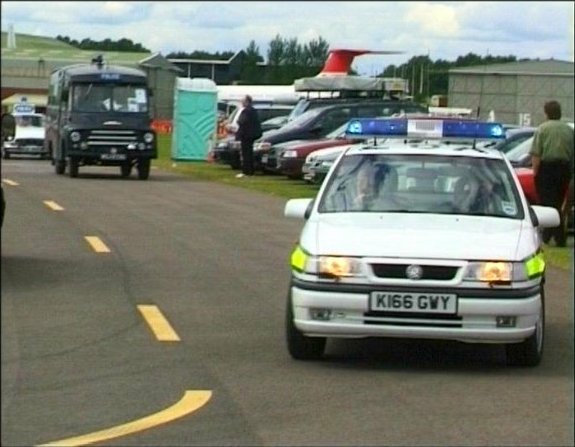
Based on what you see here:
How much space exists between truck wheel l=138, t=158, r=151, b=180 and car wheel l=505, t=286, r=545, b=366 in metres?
22.0

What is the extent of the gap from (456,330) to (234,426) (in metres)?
2.06

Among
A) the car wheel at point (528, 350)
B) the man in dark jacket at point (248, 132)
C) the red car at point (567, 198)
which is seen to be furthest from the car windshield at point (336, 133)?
the car wheel at point (528, 350)

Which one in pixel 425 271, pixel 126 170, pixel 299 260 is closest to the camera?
pixel 425 271

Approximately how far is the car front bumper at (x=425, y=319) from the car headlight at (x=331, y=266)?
113 mm

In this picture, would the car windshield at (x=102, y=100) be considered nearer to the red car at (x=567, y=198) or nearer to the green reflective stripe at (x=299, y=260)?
the green reflective stripe at (x=299, y=260)

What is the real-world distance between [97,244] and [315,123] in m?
16.5

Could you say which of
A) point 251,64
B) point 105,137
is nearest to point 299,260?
point 251,64

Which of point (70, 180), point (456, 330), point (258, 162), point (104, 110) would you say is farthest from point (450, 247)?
point (258, 162)

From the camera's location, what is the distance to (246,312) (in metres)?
12.0

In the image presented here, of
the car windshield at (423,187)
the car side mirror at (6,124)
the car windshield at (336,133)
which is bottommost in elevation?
the car windshield at (336,133)

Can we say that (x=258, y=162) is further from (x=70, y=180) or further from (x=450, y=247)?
(x=450, y=247)

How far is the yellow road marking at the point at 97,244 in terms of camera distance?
17016 millimetres

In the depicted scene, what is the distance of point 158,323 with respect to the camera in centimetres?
1127

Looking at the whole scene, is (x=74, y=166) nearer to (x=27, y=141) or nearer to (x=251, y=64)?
(x=27, y=141)
